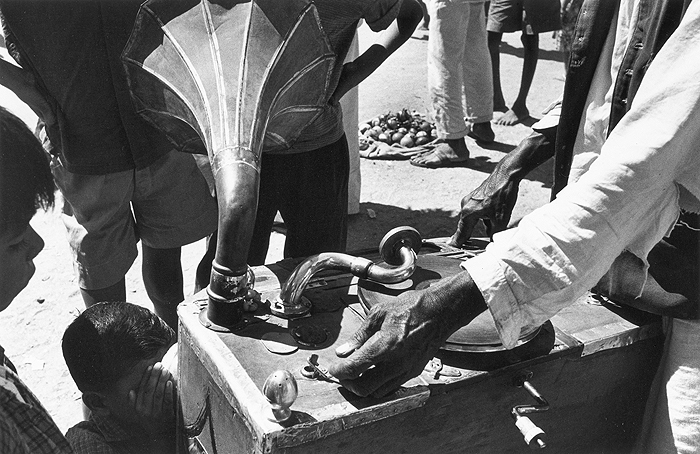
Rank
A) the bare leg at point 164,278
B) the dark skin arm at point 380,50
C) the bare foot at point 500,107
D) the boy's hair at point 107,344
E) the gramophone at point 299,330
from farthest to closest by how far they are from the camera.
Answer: the bare foot at point 500,107
the bare leg at point 164,278
the dark skin arm at point 380,50
the boy's hair at point 107,344
the gramophone at point 299,330

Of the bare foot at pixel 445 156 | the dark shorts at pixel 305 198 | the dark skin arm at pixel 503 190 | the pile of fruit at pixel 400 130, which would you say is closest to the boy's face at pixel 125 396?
the dark shorts at pixel 305 198

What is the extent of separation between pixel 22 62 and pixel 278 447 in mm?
1783

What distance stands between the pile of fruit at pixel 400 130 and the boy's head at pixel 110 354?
3786mm

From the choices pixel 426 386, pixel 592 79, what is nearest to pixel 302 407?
pixel 426 386

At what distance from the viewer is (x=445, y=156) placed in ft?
17.3

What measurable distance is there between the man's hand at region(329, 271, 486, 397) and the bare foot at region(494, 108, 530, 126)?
480cm

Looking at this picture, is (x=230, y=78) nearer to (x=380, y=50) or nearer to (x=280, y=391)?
(x=380, y=50)

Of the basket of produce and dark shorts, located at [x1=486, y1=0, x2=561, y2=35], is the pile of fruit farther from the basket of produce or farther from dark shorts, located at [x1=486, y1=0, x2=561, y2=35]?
dark shorts, located at [x1=486, y1=0, x2=561, y2=35]

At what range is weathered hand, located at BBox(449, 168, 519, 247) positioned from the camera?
89.0 inches

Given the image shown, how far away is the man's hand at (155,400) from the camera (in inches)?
78.0

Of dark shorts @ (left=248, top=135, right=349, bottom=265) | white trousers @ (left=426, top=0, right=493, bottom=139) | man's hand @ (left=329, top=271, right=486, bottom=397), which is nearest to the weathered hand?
dark shorts @ (left=248, top=135, right=349, bottom=265)

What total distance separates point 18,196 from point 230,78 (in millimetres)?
634

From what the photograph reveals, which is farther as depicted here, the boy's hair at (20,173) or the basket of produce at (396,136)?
the basket of produce at (396,136)

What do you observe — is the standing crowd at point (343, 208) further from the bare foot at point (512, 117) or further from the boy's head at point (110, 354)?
the bare foot at point (512, 117)
